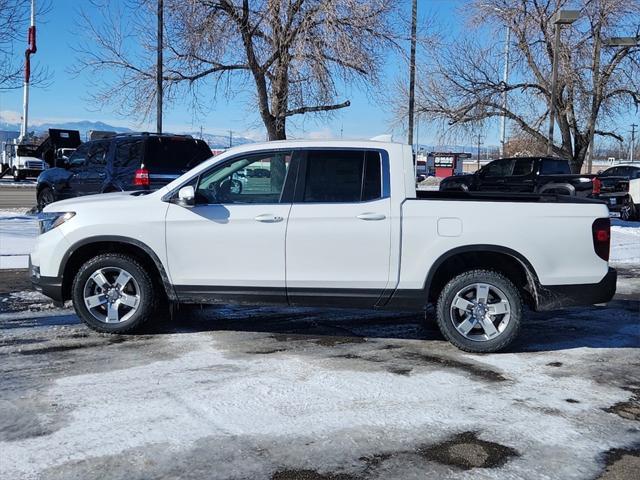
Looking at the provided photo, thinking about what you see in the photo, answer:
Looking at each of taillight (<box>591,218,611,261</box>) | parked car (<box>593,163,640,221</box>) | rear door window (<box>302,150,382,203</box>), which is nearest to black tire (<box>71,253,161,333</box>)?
rear door window (<box>302,150,382,203</box>)

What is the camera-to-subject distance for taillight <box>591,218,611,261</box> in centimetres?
581

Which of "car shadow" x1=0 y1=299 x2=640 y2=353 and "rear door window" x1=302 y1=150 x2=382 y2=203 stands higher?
"rear door window" x1=302 y1=150 x2=382 y2=203

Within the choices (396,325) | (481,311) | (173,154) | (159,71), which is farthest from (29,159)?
(481,311)

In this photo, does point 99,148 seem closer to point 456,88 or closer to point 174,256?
point 174,256

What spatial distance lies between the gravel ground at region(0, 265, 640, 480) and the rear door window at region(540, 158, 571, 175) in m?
12.8

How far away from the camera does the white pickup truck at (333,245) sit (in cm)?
581

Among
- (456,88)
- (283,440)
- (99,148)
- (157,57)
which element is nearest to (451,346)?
(283,440)

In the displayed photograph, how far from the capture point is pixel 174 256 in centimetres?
609

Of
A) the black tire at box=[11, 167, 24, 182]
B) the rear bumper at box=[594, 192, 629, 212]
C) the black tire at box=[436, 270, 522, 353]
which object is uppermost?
the black tire at box=[11, 167, 24, 182]

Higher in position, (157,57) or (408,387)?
(157,57)

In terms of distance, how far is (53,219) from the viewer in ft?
Result: 20.9

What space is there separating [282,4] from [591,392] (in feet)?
37.5

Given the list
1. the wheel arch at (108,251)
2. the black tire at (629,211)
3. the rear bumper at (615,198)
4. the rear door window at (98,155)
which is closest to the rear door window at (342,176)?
the wheel arch at (108,251)

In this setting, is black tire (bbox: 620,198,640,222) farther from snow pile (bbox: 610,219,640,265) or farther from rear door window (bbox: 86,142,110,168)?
rear door window (bbox: 86,142,110,168)
